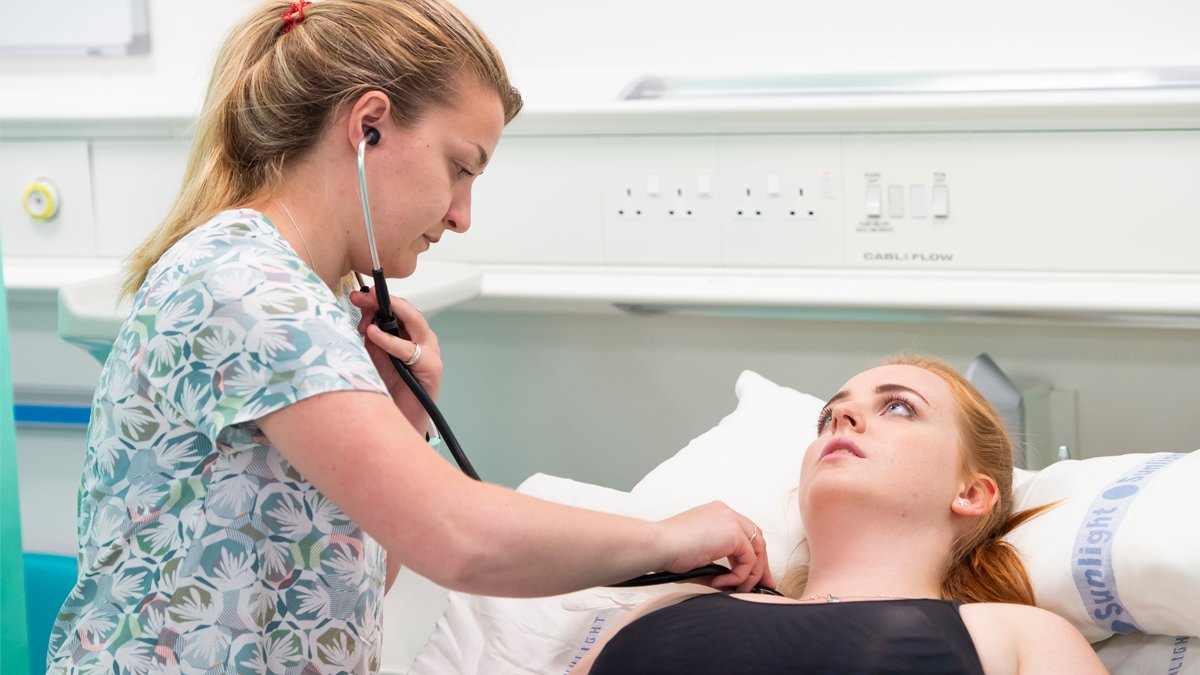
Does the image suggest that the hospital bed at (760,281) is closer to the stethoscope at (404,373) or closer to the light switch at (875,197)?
the light switch at (875,197)

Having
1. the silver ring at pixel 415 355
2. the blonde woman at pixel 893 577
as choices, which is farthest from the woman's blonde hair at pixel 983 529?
the silver ring at pixel 415 355

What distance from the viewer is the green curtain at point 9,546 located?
1.72 metres

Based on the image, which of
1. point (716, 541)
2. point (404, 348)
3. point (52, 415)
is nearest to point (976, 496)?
point (716, 541)

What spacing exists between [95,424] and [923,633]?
2.83 ft

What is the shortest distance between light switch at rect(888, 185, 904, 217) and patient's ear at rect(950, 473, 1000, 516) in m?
0.64

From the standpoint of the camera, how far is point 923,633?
128cm

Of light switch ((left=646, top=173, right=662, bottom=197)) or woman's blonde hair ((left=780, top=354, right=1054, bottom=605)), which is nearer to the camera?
woman's blonde hair ((left=780, top=354, right=1054, bottom=605))

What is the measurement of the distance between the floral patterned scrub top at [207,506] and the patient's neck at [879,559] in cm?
60

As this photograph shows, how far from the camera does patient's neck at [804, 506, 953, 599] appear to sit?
148cm

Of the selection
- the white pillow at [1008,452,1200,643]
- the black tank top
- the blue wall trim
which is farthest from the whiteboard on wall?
the white pillow at [1008,452,1200,643]

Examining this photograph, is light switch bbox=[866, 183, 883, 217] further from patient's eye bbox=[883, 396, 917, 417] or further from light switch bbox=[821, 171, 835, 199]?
patient's eye bbox=[883, 396, 917, 417]

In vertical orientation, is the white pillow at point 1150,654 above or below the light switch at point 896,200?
below

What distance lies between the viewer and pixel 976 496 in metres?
1.57

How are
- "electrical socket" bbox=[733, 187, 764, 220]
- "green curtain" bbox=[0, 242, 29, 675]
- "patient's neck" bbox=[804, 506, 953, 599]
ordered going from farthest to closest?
1. "electrical socket" bbox=[733, 187, 764, 220]
2. "green curtain" bbox=[0, 242, 29, 675]
3. "patient's neck" bbox=[804, 506, 953, 599]
